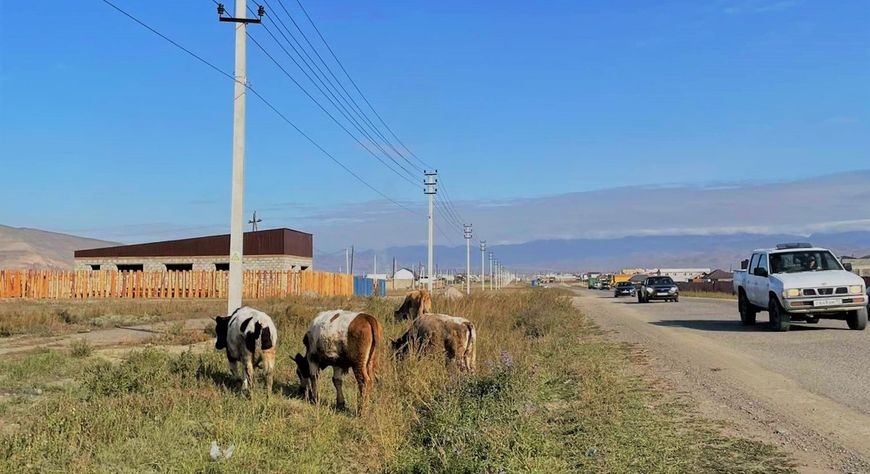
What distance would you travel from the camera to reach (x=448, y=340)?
10.6 meters

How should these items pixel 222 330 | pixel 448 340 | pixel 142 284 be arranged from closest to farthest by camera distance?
pixel 448 340
pixel 222 330
pixel 142 284

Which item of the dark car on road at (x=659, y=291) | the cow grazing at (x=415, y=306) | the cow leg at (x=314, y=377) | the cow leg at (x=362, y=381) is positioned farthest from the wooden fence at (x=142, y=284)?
the cow leg at (x=362, y=381)

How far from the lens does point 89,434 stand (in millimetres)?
7031

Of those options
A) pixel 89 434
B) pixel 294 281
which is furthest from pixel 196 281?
pixel 89 434

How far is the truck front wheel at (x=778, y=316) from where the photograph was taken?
18500 millimetres

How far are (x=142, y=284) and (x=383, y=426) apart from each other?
163ft

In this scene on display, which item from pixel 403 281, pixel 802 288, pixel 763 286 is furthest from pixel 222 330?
pixel 403 281

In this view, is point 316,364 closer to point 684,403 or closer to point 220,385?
point 220,385

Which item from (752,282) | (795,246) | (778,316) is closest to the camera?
(778,316)

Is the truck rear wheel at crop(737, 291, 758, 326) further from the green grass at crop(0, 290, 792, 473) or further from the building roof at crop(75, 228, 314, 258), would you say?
the building roof at crop(75, 228, 314, 258)

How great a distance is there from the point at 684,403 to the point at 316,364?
487cm

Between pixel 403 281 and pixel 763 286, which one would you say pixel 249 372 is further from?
pixel 403 281

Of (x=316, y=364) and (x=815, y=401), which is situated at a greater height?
(x=316, y=364)

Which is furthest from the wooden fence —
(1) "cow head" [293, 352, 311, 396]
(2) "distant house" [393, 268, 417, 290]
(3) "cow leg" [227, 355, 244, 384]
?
(2) "distant house" [393, 268, 417, 290]
